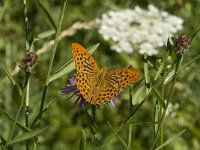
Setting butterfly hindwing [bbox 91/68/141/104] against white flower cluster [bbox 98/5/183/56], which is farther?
white flower cluster [bbox 98/5/183/56]

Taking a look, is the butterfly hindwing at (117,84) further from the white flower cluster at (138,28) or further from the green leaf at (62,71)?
the white flower cluster at (138,28)

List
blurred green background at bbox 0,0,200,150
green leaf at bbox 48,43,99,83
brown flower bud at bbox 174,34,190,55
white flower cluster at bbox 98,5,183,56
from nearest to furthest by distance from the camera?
1. brown flower bud at bbox 174,34,190,55
2. green leaf at bbox 48,43,99,83
3. blurred green background at bbox 0,0,200,150
4. white flower cluster at bbox 98,5,183,56

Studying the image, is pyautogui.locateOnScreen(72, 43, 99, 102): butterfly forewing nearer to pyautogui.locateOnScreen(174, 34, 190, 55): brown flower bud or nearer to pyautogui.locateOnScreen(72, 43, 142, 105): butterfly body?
pyautogui.locateOnScreen(72, 43, 142, 105): butterfly body

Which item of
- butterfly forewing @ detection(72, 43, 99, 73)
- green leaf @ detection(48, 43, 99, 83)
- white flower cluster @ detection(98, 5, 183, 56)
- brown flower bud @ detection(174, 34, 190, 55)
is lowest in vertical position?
white flower cluster @ detection(98, 5, 183, 56)

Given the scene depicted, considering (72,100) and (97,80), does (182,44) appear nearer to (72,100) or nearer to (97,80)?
(97,80)

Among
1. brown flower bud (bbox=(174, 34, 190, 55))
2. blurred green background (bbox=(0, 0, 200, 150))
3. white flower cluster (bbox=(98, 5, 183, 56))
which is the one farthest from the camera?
white flower cluster (bbox=(98, 5, 183, 56))

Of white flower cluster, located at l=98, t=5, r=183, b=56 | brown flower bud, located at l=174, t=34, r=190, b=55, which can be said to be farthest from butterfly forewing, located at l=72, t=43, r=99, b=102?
white flower cluster, located at l=98, t=5, r=183, b=56

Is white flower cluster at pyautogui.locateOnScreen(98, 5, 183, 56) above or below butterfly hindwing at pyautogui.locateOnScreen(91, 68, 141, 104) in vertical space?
below
